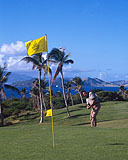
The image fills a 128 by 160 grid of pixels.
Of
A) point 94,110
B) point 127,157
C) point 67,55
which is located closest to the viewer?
point 127,157

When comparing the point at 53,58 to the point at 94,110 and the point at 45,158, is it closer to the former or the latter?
the point at 94,110

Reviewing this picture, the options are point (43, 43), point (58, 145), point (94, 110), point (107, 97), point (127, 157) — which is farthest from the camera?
point (107, 97)

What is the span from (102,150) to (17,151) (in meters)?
2.54

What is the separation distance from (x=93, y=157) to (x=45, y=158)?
1.24 meters

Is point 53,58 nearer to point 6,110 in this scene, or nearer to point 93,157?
point 6,110

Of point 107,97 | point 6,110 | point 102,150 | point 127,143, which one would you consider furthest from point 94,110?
point 107,97

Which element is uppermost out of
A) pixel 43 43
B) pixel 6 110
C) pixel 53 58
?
pixel 53 58

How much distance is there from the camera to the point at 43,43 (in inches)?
403

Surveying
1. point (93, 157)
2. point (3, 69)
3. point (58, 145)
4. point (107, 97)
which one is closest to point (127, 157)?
point (93, 157)

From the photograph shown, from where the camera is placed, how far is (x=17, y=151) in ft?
28.1

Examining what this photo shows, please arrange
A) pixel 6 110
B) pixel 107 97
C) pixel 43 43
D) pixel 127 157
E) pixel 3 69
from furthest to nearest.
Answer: pixel 107 97 → pixel 6 110 → pixel 3 69 → pixel 43 43 → pixel 127 157

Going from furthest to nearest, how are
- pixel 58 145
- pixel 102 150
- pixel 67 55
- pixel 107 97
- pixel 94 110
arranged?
pixel 107 97, pixel 67 55, pixel 94 110, pixel 58 145, pixel 102 150

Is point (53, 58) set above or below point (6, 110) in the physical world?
above

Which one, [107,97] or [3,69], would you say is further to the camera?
[107,97]
